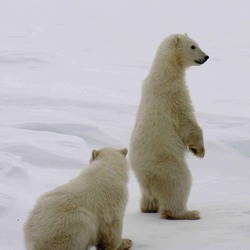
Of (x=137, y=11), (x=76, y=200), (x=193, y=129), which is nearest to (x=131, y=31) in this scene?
(x=137, y=11)

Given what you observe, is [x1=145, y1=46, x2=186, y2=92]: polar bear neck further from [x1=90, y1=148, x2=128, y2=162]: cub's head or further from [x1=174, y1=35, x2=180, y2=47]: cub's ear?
[x1=90, y1=148, x2=128, y2=162]: cub's head

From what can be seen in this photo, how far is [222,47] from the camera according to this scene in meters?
16.0

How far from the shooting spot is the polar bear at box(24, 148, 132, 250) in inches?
130

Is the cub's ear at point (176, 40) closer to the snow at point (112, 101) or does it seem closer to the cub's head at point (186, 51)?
the cub's head at point (186, 51)

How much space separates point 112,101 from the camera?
31.2 ft

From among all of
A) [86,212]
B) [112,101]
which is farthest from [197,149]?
[112,101]

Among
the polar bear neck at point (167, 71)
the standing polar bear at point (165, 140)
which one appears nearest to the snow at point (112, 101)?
the standing polar bear at point (165, 140)

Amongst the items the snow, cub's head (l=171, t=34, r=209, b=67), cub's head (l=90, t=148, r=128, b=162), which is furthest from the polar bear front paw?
cub's head (l=90, t=148, r=128, b=162)

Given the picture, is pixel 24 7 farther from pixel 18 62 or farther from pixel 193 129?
pixel 193 129

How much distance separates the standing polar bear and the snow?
Result: 0.18 m

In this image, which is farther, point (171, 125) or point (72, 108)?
point (72, 108)

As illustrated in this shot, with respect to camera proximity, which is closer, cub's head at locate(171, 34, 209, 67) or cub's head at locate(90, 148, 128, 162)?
cub's head at locate(90, 148, 128, 162)

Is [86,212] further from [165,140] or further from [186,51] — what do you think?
[186,51]

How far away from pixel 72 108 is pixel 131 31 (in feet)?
31.2
